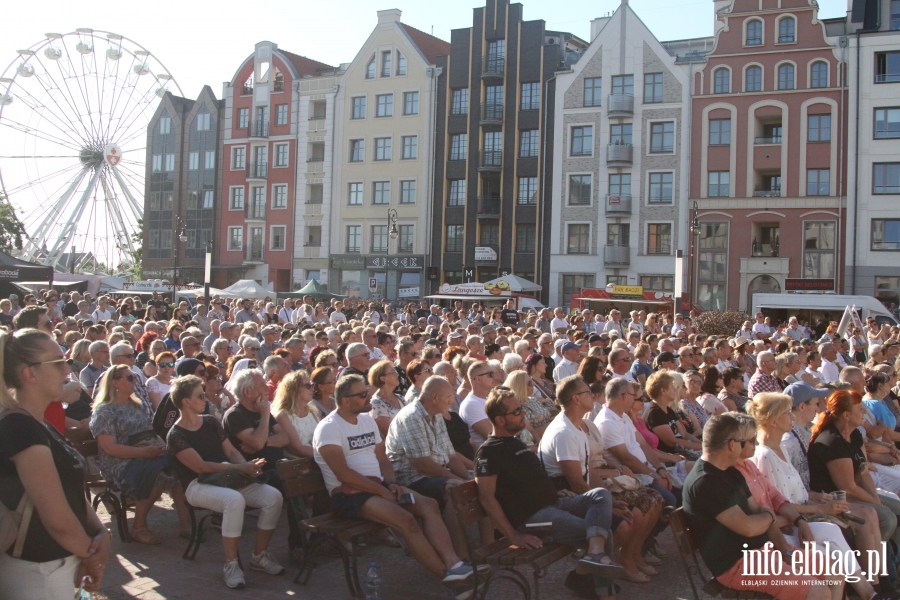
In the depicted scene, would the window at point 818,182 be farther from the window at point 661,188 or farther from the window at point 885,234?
the window at point 661,188

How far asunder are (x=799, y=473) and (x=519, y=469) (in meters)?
2.47

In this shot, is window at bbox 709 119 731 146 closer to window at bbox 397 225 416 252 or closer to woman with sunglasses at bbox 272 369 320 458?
window at bbox 397 225 416 252

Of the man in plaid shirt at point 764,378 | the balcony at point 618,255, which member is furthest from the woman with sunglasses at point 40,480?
the balcony at point 618,255

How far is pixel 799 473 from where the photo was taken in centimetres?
670

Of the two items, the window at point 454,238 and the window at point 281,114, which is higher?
the window at point 281,114

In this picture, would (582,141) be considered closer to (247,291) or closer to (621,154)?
Answer: (621,154)

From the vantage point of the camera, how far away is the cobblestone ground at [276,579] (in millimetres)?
5969

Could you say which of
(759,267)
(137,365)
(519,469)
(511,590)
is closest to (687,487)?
(519,469)

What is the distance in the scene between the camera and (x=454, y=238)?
163ft

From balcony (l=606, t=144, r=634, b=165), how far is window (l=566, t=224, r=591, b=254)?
155 inches

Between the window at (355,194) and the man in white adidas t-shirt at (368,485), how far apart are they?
4684cm

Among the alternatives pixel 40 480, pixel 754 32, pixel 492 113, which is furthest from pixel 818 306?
pixel 40 480

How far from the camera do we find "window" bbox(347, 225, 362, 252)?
52.5 metres

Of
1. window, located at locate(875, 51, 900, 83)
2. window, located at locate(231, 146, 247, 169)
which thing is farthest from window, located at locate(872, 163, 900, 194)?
window, located at locate(231, 146, 247, 169)
